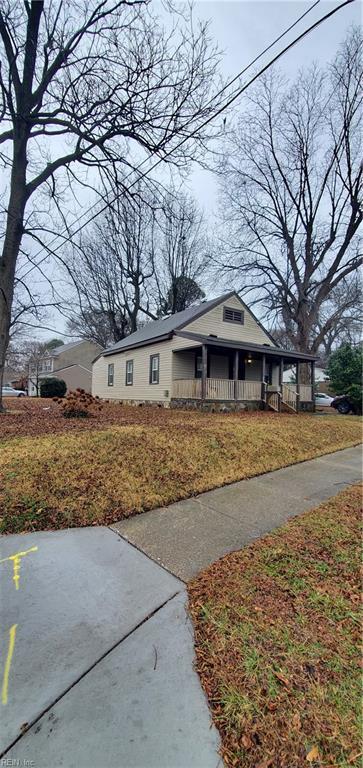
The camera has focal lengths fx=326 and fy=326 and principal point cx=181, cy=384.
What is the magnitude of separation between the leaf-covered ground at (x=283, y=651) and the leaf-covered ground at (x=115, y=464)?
1524 millimetres

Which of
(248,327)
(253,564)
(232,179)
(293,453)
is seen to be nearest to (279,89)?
(232,179)

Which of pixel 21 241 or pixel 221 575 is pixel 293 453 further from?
pixel 21 241

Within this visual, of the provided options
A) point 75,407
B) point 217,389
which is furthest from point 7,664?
point 217,389

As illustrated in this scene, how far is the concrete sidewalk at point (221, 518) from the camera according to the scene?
286 cm

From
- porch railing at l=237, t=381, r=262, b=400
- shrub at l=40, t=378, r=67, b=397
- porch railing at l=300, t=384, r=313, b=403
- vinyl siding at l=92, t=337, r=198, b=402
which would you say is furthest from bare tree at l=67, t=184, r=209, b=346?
porch railing at l=237, t=381, r=262, b=400

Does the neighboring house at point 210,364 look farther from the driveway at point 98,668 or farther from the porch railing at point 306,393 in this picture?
the driveway at point 98,668

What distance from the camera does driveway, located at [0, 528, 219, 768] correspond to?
4.37ft

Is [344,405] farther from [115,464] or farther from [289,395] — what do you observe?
[115,464]

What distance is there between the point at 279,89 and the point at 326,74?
2.25 meters

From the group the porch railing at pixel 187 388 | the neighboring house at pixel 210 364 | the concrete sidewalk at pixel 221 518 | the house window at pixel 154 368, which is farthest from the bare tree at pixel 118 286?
the concrete sidewalk at pixel 221 518

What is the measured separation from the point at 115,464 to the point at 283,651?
3.09 m

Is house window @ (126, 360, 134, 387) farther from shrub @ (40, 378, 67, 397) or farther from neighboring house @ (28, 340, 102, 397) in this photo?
neighboring house @ (28, 340, 102, 397)

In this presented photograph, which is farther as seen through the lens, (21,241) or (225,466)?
(21,241)

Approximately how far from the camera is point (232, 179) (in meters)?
19.1
